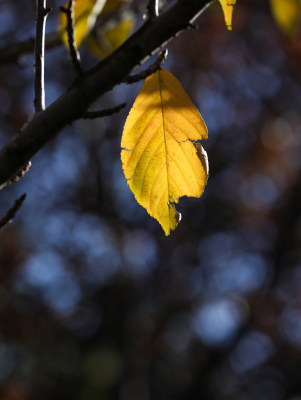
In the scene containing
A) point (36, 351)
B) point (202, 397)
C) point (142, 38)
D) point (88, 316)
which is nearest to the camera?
point (142, 38)

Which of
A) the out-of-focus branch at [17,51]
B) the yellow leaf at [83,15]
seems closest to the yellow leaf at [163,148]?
the yellow leaf at [83,15]

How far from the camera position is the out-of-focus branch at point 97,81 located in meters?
0.56

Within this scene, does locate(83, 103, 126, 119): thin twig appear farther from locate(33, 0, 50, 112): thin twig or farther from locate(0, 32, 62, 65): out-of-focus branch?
locate(0, 32, 62, 65): out-of-focus branch

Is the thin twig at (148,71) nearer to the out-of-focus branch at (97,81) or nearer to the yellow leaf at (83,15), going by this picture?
the out-of-focus branch at (97,81)

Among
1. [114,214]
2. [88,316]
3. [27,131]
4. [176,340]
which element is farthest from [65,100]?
[88,316]

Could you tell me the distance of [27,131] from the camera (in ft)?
1.89

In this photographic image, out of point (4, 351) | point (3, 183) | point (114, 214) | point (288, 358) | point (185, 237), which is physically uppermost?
point (3, 183)

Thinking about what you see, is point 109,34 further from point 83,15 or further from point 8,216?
point 8,216

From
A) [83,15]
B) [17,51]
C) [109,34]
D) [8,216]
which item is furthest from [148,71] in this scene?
[17,51]

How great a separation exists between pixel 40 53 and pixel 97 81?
0.38 ft

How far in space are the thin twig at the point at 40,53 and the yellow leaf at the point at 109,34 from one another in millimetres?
621

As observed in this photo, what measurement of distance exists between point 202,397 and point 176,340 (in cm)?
89

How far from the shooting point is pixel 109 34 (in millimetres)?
1254

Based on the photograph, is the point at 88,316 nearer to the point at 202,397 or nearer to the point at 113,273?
the point at 113,273
